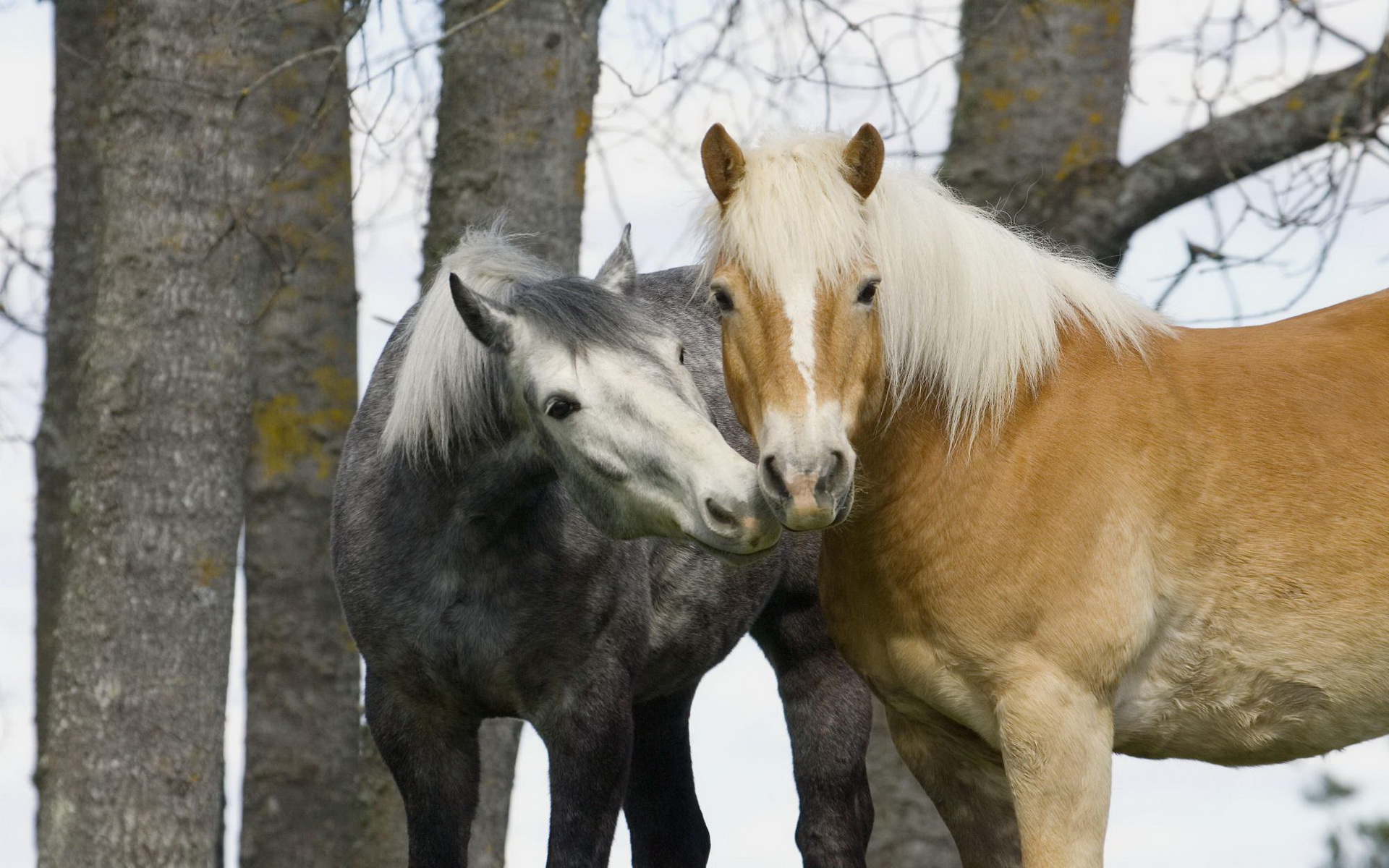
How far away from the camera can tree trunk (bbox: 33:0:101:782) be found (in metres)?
8.09

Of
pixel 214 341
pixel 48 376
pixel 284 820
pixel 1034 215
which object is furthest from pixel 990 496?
pixel 48 376

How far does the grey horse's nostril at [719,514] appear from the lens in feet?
11.6

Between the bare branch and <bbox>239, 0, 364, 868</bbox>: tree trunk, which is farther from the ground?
the bare branch

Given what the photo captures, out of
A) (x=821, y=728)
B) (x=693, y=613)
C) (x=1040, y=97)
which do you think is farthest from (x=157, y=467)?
(x=1040, y=97)

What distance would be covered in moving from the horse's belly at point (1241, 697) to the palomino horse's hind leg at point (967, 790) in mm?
414

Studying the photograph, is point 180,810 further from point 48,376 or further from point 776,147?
point 48,376

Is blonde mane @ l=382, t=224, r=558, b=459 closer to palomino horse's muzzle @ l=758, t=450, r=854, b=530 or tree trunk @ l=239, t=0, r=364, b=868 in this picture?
palomino horse's muzzle @ l=758, t=450, r=854, b=530

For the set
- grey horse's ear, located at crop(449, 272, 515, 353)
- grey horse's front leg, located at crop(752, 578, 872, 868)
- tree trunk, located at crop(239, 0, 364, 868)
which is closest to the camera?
grey horse's ear, located at crop(449, 272, 515, 353)

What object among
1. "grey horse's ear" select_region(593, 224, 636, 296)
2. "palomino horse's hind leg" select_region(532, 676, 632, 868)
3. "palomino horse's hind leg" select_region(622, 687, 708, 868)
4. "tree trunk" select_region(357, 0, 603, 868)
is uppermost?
"tree trunk" select_region(357, 0, 603, 868)

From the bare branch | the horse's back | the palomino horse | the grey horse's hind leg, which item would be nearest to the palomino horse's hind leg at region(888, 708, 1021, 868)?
the palomino horse

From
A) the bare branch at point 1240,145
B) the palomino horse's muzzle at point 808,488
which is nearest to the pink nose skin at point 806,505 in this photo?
the palomino horse's muzzle at point 808,488

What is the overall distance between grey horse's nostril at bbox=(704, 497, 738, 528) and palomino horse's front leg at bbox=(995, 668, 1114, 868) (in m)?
0.81

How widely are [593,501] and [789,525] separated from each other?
70 cm

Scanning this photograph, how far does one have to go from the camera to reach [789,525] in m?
3.34
